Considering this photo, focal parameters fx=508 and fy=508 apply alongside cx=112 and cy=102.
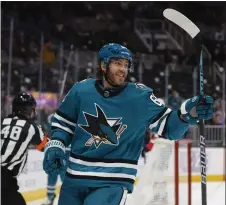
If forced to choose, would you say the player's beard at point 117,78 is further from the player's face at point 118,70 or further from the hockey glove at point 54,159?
the hockey glove at point 54,159

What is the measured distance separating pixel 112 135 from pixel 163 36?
889 centimetres

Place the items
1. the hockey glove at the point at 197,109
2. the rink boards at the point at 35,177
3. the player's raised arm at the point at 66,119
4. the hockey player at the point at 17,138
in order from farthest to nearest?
1. the rink boards at the point at 35,177
2. the hockey player at the point at 17,138
3. the player's raised arm at the point at 66,119
4. the hockey glove at the point at 197,109

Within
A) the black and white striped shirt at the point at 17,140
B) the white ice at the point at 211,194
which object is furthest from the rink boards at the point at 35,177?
the black and white striped shirt at the point at 17,140

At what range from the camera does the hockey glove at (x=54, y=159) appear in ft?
7.07

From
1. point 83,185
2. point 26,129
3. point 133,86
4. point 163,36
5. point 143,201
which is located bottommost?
point 143,201

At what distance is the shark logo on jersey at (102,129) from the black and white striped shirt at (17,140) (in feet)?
3.38

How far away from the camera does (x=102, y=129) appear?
6.99ft

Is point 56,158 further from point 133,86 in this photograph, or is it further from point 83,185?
point 133,86

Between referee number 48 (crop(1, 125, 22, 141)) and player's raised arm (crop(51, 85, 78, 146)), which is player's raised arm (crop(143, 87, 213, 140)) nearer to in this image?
player's raised arm (crop(51, 85, 78, 146))

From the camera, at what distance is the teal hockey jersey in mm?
2109

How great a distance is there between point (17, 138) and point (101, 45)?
19.1 ft

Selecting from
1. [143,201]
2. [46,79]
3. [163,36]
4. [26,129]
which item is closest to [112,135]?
[26,129]

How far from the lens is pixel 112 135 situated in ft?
6.96

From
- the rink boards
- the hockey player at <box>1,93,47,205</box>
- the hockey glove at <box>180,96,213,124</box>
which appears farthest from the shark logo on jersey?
the rink boards
